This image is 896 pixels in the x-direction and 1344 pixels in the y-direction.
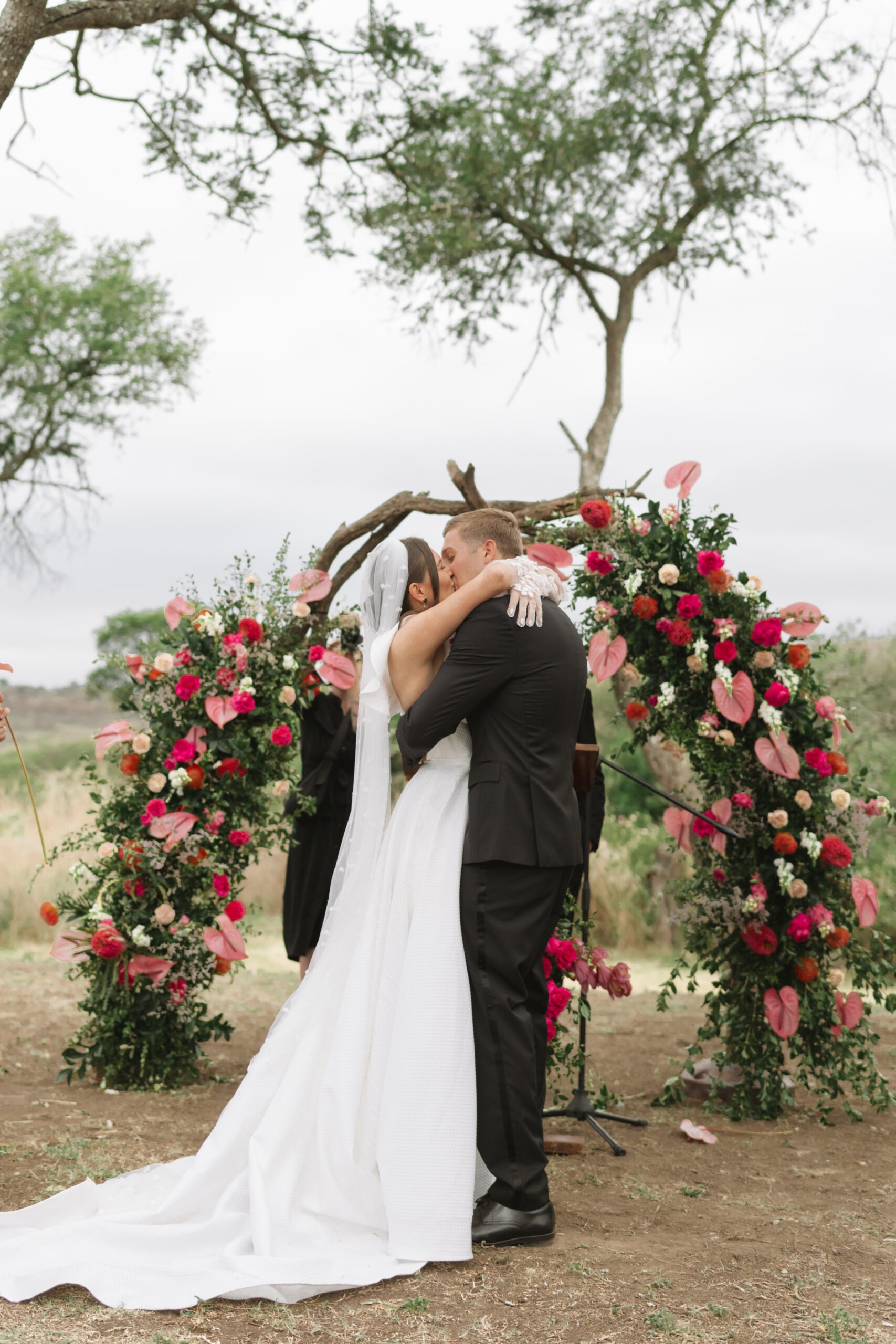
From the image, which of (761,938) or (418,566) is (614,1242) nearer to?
(761,938)

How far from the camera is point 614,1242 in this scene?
3436mm

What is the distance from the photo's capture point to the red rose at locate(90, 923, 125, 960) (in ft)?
16.9

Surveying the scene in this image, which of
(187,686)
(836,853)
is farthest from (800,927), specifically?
(187,686)

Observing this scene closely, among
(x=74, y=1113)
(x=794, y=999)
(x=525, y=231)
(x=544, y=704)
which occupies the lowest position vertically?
(x=74, y=1113)

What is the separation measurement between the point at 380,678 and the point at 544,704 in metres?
0.53

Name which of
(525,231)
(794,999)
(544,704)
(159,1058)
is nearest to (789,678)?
(794,999)

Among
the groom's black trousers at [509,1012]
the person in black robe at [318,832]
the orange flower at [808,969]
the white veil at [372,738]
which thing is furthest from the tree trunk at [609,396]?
the groom's black trousers at [509,1012]

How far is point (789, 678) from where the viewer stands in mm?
4891

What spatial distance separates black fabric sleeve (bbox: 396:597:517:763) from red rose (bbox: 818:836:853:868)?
2195 mm

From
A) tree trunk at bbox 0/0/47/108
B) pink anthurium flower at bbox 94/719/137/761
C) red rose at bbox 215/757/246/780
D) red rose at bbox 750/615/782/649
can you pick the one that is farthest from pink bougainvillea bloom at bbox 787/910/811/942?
tree trunk at bbox 0/0/47/108

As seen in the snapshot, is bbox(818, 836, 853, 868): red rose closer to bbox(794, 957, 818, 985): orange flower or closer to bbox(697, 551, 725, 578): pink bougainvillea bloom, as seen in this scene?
bbox(794, 957, 818, 985): orange flower

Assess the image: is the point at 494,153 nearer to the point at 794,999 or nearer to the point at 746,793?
the point at 746,793

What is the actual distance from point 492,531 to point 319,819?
2.81 metres

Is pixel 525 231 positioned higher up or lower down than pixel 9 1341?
higher up
